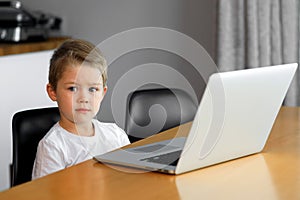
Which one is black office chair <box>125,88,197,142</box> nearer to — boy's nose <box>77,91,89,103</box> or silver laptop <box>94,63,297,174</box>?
boy's nose <box>77,91,89,103</box>

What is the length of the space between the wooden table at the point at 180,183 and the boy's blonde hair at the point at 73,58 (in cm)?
41

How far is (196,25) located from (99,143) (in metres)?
1.87

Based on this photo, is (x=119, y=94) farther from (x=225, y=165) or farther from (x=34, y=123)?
(x=225, y=165)

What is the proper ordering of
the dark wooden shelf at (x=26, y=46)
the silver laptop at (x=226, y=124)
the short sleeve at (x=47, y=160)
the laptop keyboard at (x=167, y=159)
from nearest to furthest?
the silver laptop at (x=226, y=124) < the laptop keyboard at (x=167, y=159) < the short sleeve at (x=47, y=160) < the dark wooden shelf at (x=26, y=46)

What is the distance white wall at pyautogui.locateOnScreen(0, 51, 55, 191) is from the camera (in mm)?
3389

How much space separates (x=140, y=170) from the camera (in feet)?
5.21

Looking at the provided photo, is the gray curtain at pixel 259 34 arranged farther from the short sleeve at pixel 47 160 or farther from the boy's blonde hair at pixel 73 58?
the short sleeve at pixel 47 160

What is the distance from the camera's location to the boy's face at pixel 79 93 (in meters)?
1.92

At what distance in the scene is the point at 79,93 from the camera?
1936mm

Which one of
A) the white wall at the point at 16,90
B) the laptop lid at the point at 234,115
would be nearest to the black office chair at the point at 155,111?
the laptop lid at the point at 234,115

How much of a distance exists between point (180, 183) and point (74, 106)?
564mm

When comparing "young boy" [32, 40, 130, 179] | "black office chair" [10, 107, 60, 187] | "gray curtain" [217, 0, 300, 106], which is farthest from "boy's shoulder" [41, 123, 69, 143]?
"gray curtain" [217, 0, 300, 106]

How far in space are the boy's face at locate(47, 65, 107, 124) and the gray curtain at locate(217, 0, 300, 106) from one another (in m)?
1.62

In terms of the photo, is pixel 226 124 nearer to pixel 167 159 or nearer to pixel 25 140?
pixel 167 159
